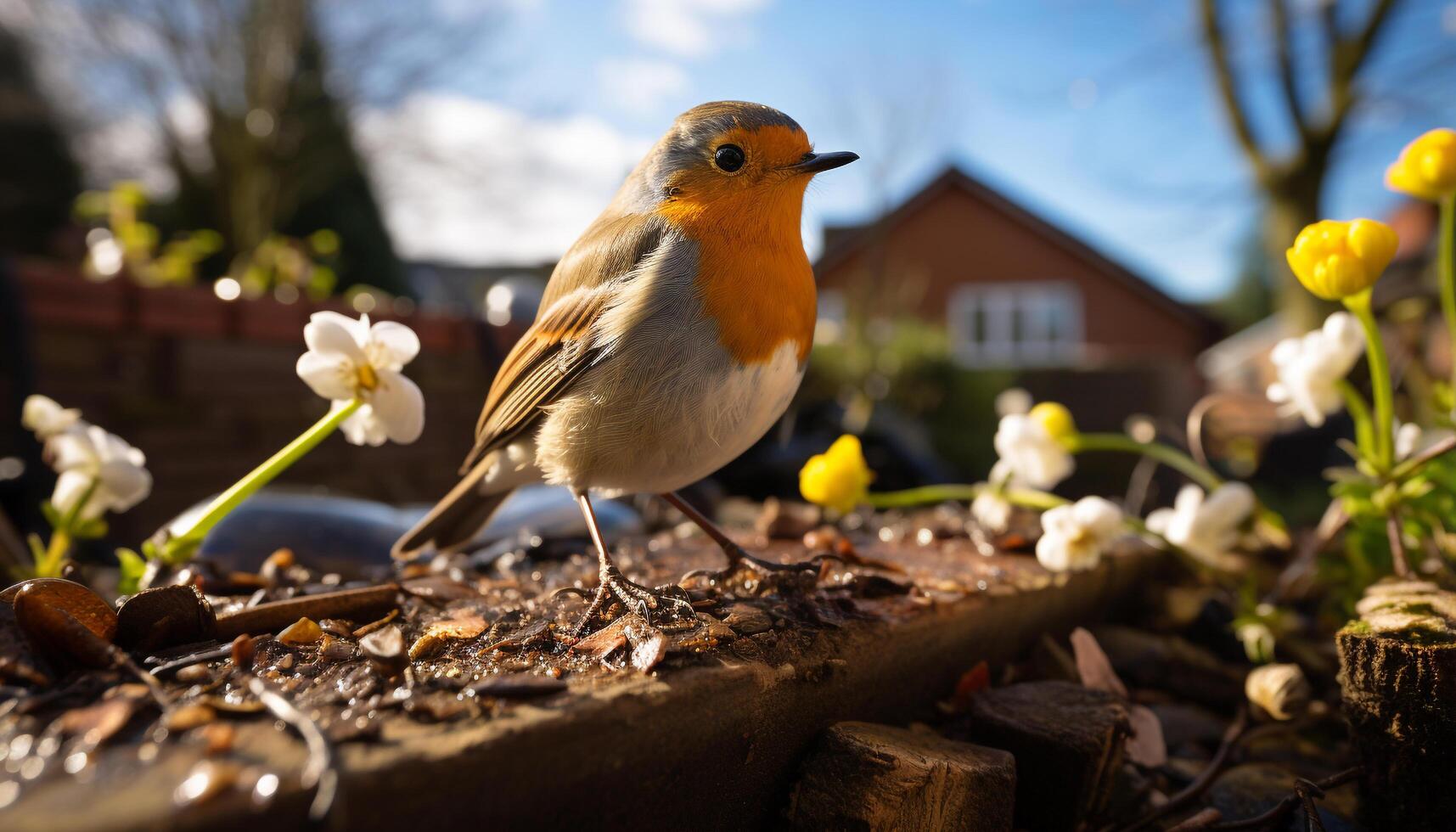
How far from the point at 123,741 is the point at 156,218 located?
36.0 ft

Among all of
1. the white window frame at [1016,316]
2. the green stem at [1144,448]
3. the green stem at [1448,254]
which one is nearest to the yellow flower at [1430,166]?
the green stem at [1448,254]

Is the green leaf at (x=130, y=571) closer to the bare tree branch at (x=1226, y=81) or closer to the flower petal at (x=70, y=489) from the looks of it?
the flower petal at (x=70, y=489)

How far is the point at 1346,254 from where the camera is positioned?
3.51 feet

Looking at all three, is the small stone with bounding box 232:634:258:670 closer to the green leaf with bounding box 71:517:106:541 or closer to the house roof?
the green leaf with bounding box 71:517:106:541

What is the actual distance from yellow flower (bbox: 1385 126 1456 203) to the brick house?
1391 centimetres

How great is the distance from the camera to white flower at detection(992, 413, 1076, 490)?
1613 millimetres

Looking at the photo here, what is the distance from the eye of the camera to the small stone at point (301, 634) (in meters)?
0.97

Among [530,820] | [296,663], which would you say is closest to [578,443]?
[296,663]

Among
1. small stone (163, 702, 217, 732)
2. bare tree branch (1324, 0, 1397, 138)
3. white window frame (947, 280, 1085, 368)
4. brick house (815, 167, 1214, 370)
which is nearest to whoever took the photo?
small stone (163, 702, 217, 732)

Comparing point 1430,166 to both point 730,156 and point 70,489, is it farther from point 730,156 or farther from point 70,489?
point 70,489

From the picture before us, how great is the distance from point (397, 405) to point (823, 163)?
646 mm

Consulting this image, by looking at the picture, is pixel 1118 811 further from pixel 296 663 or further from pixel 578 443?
pixel 296 663

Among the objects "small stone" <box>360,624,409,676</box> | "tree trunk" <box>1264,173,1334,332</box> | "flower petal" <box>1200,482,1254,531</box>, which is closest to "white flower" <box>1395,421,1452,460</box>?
"flower petal" <box>1200,482,1254,531</box>

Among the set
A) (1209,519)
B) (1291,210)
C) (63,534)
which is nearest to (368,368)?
(63,534)
